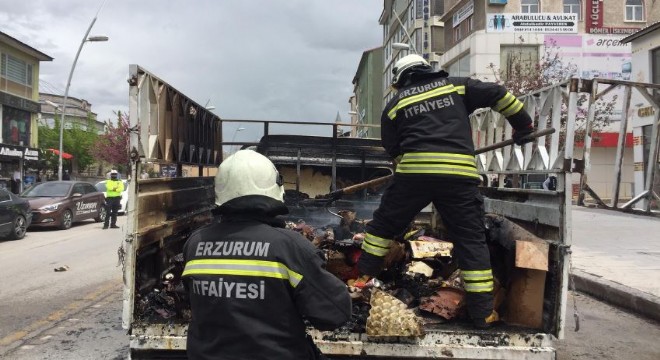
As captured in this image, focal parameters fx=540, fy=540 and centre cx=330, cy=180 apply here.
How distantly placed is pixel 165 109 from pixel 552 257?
2.95 meters

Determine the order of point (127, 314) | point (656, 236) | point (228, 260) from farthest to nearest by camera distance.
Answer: point (656, 236) → point (127, 314) → point (228, 260)

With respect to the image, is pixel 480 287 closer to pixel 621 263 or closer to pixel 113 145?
pixel 621 263

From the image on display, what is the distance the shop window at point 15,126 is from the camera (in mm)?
29428

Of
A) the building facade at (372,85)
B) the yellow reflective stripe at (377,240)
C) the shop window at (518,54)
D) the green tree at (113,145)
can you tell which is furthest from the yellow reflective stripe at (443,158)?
the building facade at (372,85)

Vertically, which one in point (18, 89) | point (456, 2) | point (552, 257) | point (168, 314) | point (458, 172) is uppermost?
point (456, 2)

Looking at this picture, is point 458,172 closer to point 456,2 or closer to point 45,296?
point 45,296

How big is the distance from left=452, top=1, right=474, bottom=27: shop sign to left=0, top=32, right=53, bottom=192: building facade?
25195 millimetres

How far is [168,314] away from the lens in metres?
3.32

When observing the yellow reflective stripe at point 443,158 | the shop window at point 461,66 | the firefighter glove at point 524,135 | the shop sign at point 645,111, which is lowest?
the yellow reflective stripe at point 443,158

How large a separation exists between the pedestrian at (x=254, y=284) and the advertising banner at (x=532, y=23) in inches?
1183

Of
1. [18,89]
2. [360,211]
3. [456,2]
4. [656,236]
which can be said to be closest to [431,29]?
[456,2]

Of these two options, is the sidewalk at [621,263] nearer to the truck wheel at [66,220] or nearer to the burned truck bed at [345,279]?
the burned truck bed at [345,279]

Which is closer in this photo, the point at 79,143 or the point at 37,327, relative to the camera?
the point at 37,327

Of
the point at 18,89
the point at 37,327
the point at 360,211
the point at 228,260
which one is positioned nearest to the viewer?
the point at 228,260
